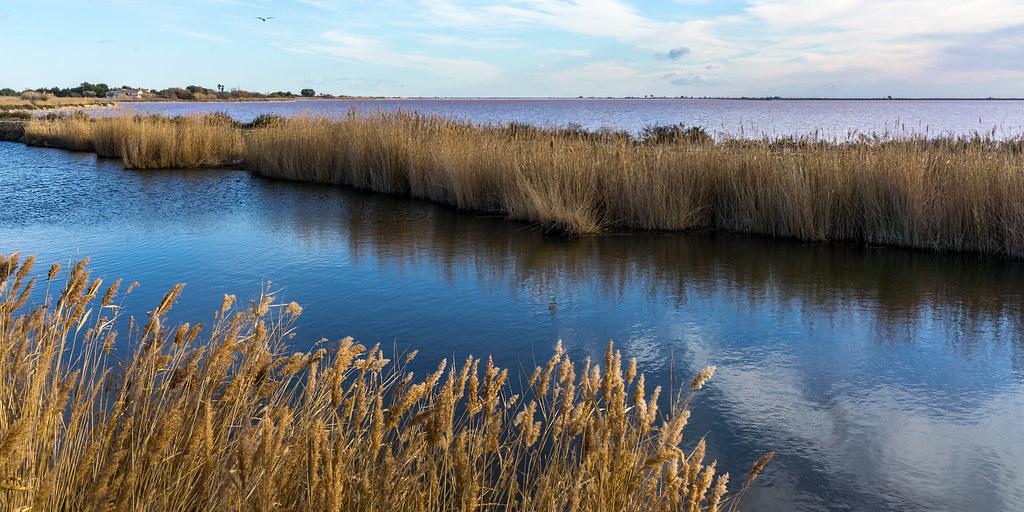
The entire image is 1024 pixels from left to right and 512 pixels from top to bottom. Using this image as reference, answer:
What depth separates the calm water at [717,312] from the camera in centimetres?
403

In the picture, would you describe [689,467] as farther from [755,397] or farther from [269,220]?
[269,220]

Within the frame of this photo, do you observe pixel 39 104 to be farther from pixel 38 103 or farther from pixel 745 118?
pixel 745 118

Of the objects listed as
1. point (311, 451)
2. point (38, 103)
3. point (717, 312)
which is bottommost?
point (717, 312)

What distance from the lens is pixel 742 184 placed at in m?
10.1

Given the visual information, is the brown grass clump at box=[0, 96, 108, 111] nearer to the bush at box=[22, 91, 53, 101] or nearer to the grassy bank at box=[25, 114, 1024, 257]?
the bush at box=[22, 91, 53, 101]

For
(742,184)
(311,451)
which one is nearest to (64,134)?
(742,184)

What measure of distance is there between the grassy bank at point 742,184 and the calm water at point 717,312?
437 millimetres

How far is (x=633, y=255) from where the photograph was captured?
8906 millimetres

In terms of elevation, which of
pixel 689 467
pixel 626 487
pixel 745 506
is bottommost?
pixel 745 506

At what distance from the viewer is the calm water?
13.2 feet

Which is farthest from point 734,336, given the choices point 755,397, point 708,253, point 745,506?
point 708,253

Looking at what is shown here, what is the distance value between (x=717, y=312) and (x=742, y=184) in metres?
4.06

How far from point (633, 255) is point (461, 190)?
399cm

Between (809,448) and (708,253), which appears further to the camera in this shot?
(708,253)
